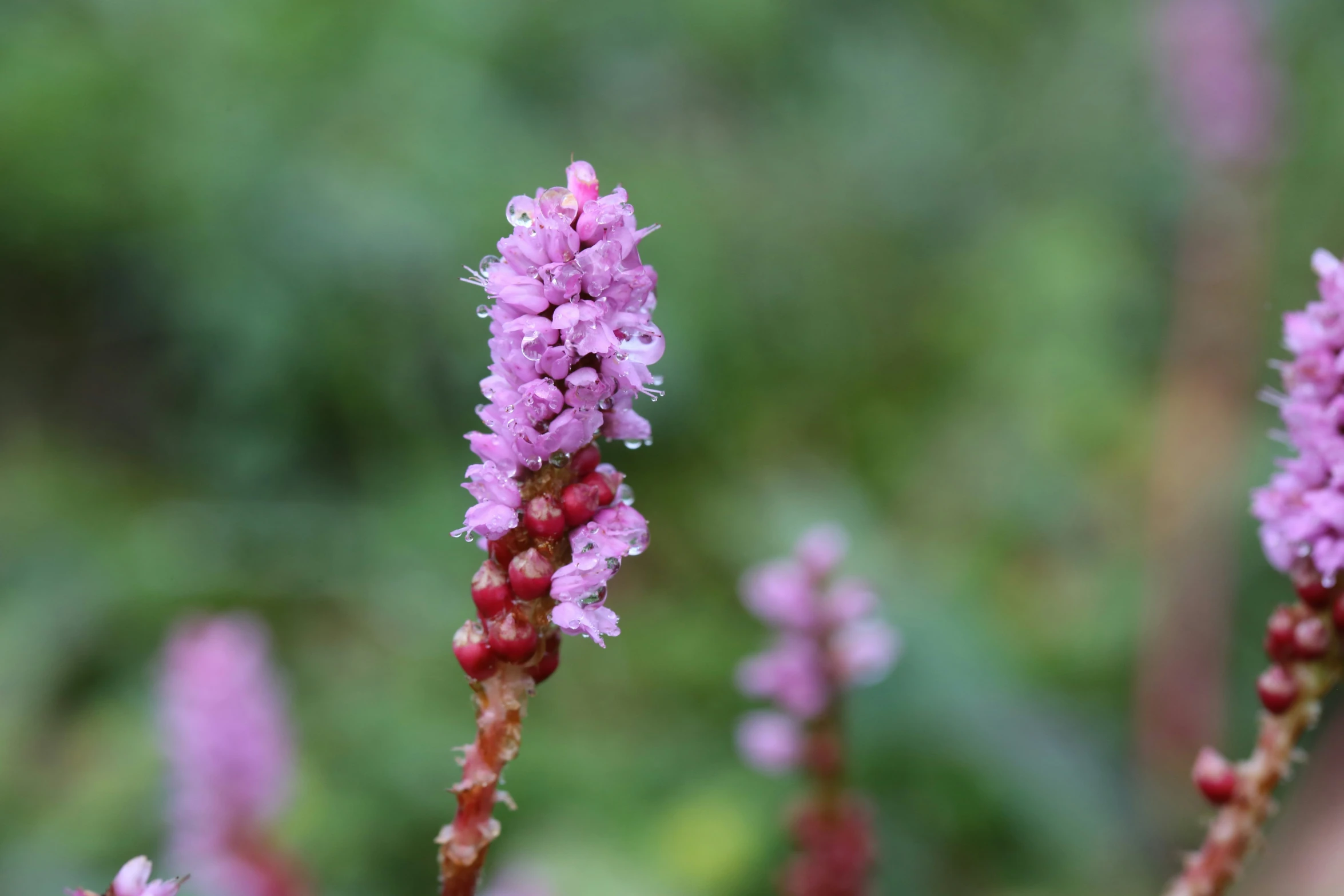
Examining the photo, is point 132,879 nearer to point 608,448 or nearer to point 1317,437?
point 1317,437

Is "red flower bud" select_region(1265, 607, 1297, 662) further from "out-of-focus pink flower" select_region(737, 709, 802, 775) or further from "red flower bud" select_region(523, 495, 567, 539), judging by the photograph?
"out-of-focus pink flower" select_region(737, 709, 802, 775)

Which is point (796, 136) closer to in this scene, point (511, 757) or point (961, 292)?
point (961, 292)

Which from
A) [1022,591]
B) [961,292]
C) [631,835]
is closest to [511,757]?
[631,835]

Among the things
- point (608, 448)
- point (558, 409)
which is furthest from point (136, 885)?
point (608, 448)

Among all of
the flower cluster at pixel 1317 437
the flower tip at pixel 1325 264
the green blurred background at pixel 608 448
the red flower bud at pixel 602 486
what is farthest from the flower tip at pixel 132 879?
the green blurred background at pixel 608 448

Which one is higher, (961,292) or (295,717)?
(961,292)

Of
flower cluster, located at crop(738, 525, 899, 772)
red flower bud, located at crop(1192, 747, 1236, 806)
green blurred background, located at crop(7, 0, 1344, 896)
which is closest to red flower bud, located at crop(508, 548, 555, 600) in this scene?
red flower bud, located at crop(1192, 747, 1236, 806)
